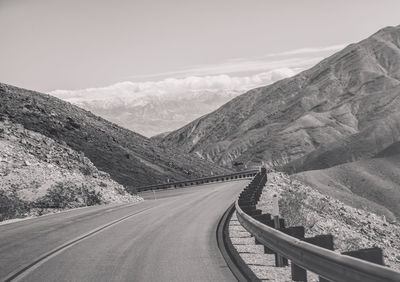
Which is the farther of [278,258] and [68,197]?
[68,197]

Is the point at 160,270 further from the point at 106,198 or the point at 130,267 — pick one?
the point at 106,198

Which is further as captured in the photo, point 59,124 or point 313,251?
point 59,124

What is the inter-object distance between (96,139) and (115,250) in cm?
4920

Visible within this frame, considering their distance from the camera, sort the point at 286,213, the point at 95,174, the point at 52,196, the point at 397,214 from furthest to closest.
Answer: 1. the point at 397,214
2. the point at 95,174
3. the point at 52,196
4. the point at 286,213

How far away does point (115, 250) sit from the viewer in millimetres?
11148

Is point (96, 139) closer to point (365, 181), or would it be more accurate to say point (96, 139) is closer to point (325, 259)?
point (325, 259)

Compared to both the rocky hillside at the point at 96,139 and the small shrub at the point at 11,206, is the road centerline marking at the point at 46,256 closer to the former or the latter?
the small shrub at the point at 11,206

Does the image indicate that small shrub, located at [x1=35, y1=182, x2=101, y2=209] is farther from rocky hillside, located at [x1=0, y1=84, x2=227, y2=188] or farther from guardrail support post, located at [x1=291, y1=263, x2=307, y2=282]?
guardrail support post, located at [x1=291, y1=263, x2=307, y2=282]

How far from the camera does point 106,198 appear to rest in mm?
31250

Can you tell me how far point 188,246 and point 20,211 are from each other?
568 inches

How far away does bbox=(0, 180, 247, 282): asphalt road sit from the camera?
8545 mm

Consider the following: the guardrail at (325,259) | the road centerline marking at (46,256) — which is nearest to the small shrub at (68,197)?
the road centerline marking at (46,256)

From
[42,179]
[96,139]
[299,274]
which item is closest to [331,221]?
[42,179]

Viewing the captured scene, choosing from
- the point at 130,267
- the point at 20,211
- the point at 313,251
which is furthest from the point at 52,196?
the point at 313,251
